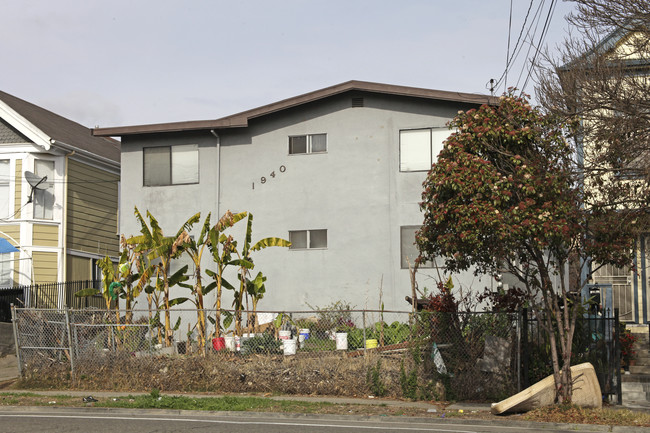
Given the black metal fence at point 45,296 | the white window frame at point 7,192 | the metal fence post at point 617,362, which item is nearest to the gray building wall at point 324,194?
the black metal fence at point 45,296

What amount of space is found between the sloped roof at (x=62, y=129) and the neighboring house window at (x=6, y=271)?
447 cm

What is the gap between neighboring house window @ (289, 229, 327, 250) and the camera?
74.2ft

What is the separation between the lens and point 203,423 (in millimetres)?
11938

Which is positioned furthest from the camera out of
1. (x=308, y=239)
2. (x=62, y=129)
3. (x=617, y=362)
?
(x=62, y=129)

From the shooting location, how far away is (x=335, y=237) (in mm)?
22422

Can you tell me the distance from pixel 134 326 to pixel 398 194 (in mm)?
8794

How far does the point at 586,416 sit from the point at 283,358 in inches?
247

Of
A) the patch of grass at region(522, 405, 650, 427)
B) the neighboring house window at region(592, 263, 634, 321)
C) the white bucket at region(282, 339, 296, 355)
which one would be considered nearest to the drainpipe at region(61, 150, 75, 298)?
the white bucket at region(282, 339, 296, 355)

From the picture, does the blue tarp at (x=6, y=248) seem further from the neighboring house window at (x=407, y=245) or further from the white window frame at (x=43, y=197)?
the neighboring house window at (x=407, y=245)

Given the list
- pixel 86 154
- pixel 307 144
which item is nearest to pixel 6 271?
pixel 86 154

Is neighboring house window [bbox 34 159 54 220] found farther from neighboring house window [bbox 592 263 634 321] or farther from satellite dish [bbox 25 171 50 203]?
neighboring house window [bbox 592 263 634 321]

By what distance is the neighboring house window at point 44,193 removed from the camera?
86.9 ft

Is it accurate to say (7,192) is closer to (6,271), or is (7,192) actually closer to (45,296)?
(6,271)

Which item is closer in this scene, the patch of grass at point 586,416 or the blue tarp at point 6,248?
the patch of grass at point 586,416
